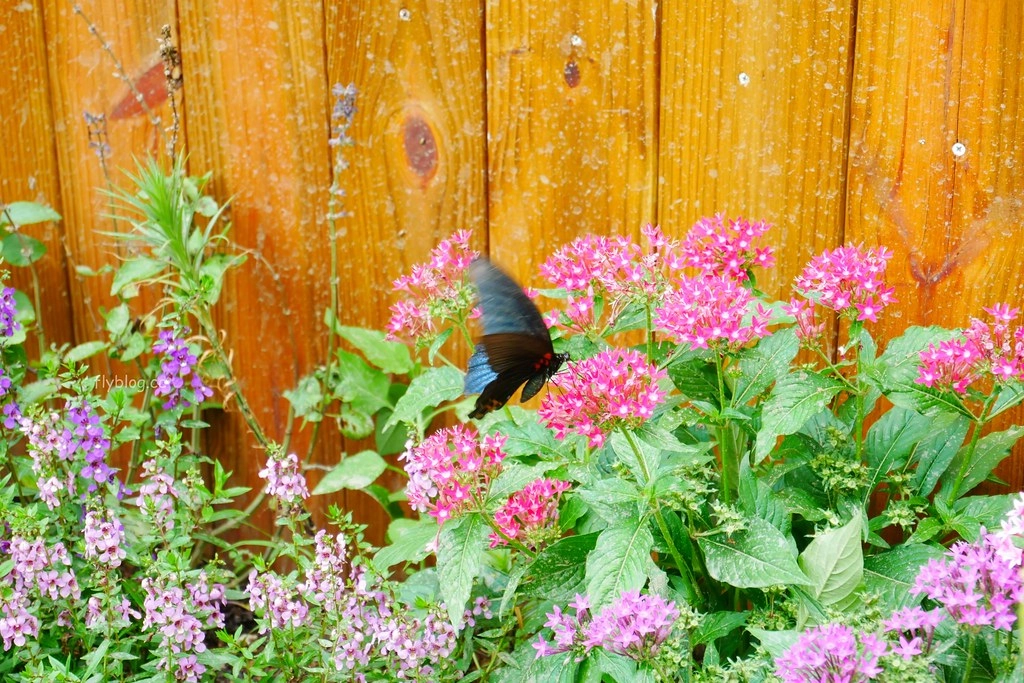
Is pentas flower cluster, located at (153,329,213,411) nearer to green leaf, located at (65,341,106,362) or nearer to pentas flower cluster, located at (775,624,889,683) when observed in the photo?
green leaf, located at (65,341,106,362)

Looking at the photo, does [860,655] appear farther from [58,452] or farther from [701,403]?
[58,452]

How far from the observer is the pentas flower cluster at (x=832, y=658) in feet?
4.59

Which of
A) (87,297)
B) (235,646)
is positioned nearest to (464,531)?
(235,646)

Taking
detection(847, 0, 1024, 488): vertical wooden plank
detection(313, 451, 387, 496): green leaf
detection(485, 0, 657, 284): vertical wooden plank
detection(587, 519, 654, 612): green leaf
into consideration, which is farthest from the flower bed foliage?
detection(485, 0, 657, 284): vertical wooden plank

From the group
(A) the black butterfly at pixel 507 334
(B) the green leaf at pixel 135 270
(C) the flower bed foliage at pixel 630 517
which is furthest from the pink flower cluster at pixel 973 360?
(B) the green leaf at pixel 135 270

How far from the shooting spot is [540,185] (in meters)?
2.60

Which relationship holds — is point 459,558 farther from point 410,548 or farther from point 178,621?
point 178,621

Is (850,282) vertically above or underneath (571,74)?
underneath

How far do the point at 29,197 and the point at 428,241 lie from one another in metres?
1.15

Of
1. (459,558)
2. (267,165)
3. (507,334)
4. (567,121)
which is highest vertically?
(567,121)

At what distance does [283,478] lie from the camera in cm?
203

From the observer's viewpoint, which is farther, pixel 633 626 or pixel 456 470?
pixel 456 470

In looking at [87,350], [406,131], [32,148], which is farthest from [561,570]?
[32,148]

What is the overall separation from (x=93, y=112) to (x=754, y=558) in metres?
2.14
